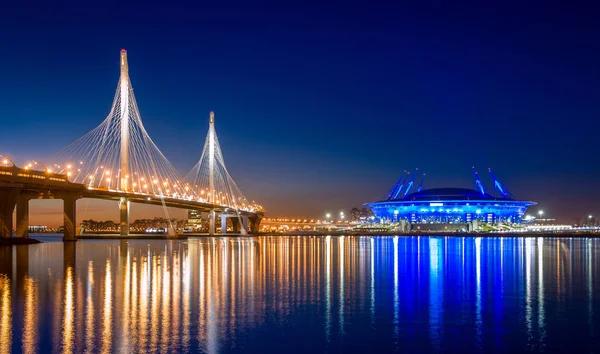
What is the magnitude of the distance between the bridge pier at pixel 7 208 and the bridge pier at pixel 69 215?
31.9 ft

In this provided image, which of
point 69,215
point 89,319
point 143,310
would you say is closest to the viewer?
point 89,319

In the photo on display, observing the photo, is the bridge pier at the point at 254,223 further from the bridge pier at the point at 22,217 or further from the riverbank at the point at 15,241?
the riverbank at the point at 15,241

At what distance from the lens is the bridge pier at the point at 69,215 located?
64.5 meters

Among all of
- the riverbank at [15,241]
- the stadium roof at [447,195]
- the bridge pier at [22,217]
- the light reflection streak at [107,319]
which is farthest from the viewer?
the stadium roof at [447,195]

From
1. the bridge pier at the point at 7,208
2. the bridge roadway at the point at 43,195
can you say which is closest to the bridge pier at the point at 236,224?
the bridge roadway at the point at 43,195

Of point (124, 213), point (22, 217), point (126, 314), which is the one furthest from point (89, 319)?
point (124, 213)

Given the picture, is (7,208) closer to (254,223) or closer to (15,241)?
(15,241)

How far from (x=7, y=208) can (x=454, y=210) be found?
132948 millimetres

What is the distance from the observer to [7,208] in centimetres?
5428

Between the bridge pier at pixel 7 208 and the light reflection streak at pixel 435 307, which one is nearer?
the light reflection streak at pixel 435 307

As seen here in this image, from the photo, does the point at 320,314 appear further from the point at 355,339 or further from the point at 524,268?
the point at 524,268

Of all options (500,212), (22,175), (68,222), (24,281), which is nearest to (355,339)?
(24,281)

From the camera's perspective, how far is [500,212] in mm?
172000

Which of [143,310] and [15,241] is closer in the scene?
[143,310]
